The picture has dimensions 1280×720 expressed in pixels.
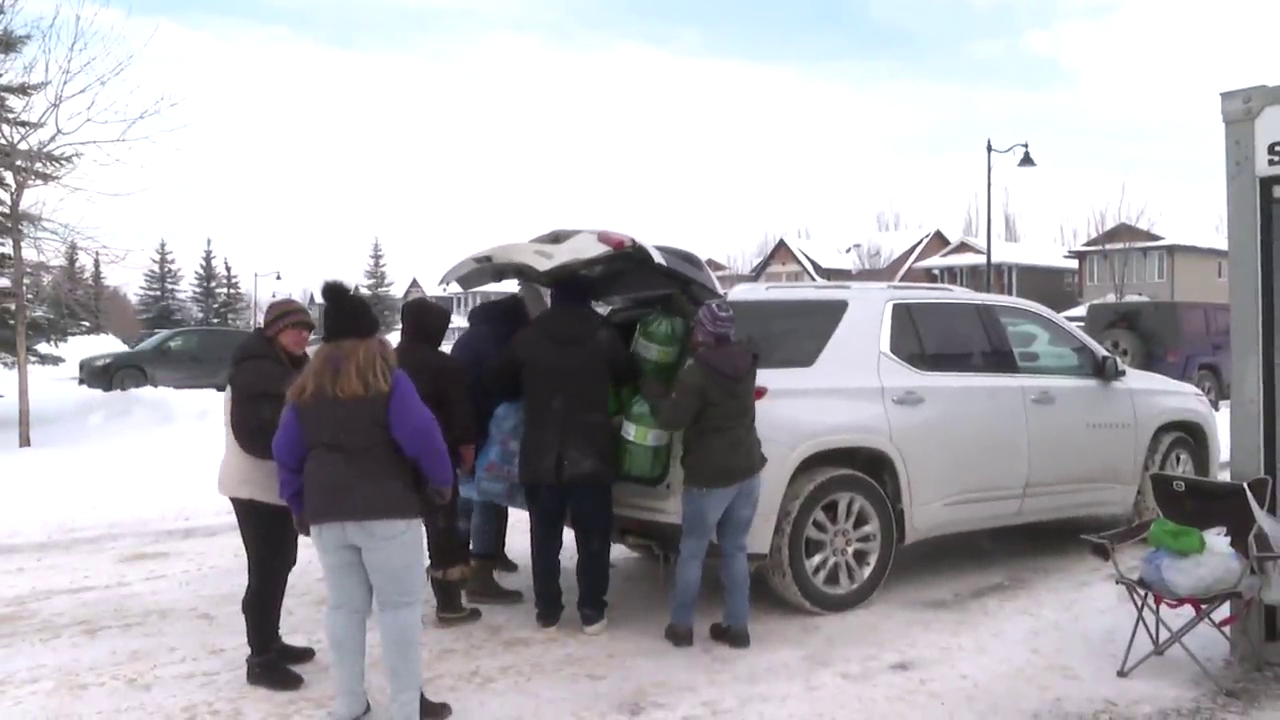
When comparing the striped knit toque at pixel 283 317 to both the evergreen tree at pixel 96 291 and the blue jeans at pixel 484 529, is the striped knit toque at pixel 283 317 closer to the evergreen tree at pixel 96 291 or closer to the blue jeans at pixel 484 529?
the blue jeans at pixel 484 529

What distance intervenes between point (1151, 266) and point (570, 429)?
55.8 meters

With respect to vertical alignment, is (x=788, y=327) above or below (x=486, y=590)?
above

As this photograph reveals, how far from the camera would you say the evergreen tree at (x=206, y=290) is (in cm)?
6869

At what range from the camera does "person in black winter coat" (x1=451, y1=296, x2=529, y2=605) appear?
6156 mm

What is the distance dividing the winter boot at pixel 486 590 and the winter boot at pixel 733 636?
1.31m

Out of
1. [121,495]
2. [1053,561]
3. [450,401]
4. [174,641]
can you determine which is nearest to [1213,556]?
[1053,561]

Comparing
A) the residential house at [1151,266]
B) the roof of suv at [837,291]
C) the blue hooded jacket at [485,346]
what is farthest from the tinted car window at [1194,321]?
the residential house at [1151,266]

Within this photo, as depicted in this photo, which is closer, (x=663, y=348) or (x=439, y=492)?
(x=439, y=492)

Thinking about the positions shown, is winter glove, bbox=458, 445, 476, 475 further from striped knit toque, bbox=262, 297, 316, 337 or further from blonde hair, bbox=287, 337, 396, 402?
blonde hair, bbox=287, 337, 396, 402

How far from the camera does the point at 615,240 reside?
5762mm

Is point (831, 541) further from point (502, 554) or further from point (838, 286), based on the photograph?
point (502, 554)

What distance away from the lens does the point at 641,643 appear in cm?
586

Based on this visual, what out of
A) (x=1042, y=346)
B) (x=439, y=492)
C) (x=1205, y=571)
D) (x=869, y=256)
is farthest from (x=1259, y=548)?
(x=869, y=256)

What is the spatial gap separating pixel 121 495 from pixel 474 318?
16.6 feet
